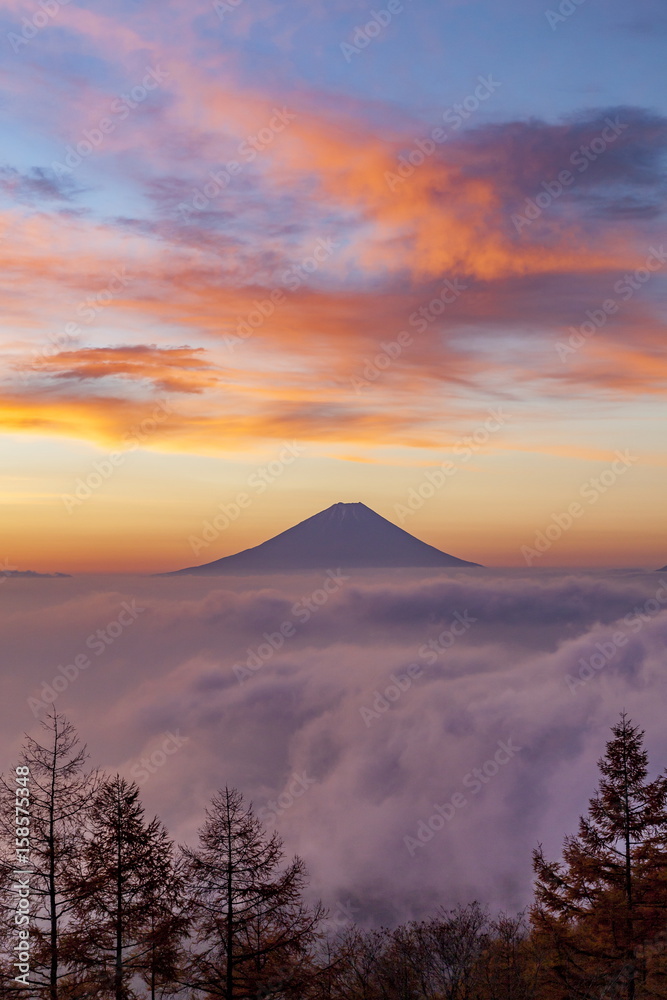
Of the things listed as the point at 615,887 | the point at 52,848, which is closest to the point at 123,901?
the point at 52,848

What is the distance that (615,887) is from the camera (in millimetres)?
20531

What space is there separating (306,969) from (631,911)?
8.30 meters

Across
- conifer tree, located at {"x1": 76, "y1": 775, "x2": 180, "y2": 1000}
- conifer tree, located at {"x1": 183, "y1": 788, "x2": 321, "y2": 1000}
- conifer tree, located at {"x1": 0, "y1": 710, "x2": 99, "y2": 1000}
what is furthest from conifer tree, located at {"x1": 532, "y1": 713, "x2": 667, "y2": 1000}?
conifer tree, located at {"x1": 0, "y1": 710, "x2": 99, "y2": 1000}

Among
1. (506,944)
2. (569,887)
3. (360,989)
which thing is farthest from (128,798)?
(506,944)

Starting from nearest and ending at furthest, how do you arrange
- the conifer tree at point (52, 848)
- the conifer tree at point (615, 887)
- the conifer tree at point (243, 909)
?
the conifer tree at point (52, 848)
the conifer tree at point (243, 909)
the conifer tree at point (615, 887)

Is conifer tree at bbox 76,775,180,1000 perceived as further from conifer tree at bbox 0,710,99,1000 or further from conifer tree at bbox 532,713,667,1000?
conifer tree at bbox 532,713,667,1000

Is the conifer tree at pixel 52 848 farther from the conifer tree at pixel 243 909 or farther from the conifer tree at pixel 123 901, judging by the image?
the conifer tree at pixel 243 909

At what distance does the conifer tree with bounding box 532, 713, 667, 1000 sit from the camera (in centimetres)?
1897

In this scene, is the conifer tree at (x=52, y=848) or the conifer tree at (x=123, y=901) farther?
the conifer tree at (x=123, y=901)

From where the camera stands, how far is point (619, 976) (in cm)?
1884

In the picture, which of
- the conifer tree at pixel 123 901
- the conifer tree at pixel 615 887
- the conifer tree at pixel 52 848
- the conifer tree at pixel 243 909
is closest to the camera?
the conifer tree at pixel 52 848

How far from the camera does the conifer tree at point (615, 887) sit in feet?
62.2

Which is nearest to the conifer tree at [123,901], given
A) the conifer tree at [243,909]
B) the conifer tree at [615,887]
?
the conifer tree at [243,909]

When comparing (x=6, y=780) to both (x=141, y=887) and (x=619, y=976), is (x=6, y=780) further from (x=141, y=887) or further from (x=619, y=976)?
(x=619, y=976)
